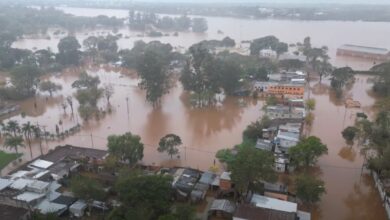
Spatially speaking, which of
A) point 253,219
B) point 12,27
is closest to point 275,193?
point 253,219

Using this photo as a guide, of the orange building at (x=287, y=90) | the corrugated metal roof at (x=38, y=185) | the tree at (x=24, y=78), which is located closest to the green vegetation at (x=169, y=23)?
the orange building at (x=287, y=90)

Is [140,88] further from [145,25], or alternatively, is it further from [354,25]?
[354,25]

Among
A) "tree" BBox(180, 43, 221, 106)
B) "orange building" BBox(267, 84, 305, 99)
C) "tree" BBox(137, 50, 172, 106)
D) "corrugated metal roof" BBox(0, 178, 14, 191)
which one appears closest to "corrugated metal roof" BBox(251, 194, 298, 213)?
"corrugated metal roof" BBox(0, 178, 14, 191)

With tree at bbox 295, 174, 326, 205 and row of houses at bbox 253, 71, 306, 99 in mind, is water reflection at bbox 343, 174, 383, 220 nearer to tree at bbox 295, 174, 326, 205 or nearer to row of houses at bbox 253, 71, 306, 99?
tree at bbox 295, 174, 326, 205

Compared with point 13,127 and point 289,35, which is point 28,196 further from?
point 289,35

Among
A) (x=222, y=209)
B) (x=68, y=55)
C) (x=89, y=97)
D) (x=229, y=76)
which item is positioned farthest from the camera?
(x=68, y=55)

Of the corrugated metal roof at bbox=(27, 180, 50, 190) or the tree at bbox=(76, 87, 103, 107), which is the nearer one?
the corrugated metal roof at bbox=(27, 180, 50, 190)

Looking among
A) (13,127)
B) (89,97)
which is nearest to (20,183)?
(13,127)
